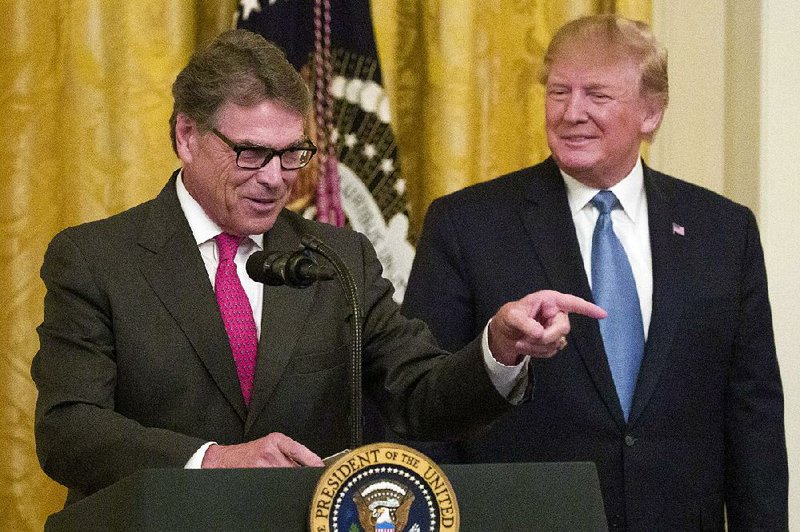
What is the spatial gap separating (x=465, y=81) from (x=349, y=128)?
0.41m

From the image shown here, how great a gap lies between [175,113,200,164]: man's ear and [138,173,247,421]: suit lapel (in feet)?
0.35

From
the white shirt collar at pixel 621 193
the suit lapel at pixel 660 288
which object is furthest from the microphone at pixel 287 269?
the white shirt collar at pixel 621 193

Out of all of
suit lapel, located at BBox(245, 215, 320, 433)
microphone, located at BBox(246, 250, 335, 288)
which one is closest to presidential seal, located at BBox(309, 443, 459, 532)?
microphone, located at BBox(246, 250, 335, 288)

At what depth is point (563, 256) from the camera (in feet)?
12.3

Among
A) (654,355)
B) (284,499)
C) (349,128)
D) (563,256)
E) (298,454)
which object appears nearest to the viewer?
(284,499)

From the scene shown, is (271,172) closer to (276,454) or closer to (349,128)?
(276,454)

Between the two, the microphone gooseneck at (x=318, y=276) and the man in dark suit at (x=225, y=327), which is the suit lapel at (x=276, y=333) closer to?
the man in dark suit at (x=225, y=327)

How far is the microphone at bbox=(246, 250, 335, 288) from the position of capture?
2.43m

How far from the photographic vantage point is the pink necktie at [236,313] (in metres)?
2.91

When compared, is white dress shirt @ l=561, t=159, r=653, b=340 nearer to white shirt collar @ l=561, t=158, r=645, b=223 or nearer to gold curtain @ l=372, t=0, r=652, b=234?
white shirt collar @ l=561, t=158, r=645, b=223

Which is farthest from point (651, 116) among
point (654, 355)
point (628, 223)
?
point (654, 355)

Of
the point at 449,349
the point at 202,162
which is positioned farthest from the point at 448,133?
the point at 202,162

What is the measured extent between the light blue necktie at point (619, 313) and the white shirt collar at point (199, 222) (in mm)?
1022

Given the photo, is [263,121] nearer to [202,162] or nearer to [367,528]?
[202,162]
